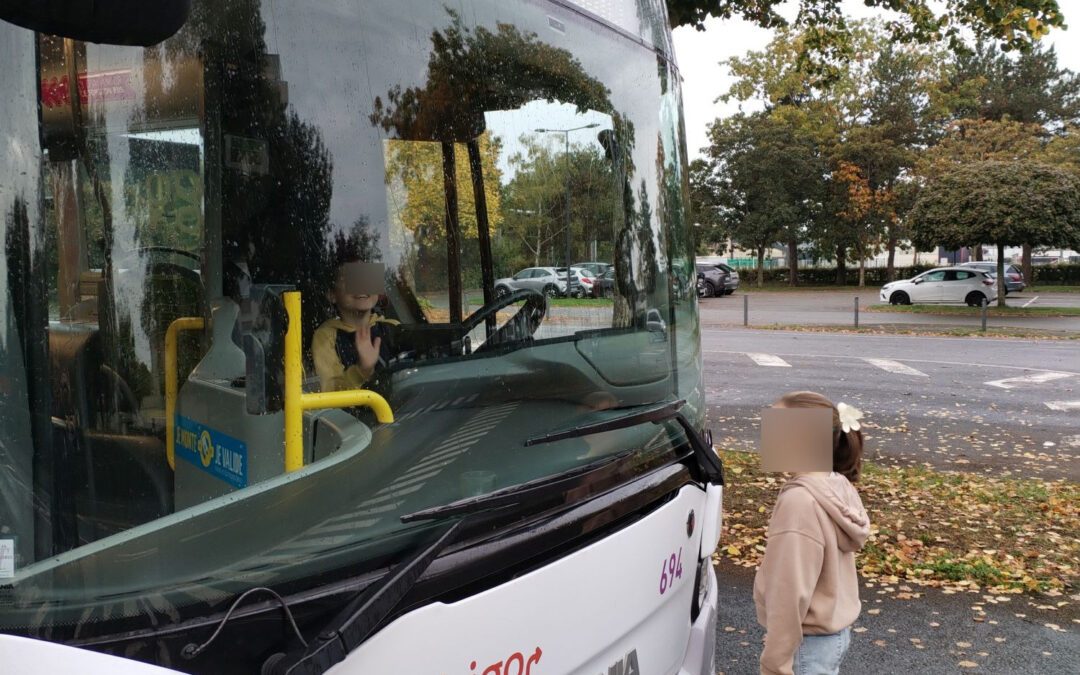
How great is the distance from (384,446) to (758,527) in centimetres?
484

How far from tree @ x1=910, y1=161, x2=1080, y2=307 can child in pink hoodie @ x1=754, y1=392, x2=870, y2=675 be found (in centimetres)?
2834

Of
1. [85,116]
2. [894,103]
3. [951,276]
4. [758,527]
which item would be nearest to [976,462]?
[758,527]

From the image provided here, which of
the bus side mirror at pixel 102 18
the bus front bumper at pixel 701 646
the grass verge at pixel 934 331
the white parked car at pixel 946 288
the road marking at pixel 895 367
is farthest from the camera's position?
the white parked car at pixel 946 288

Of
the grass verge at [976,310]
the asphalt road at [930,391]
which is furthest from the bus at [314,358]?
the grass verge at [976,310]

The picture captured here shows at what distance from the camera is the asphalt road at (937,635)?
14.3 ft

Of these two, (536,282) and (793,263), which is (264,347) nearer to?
(536,282)

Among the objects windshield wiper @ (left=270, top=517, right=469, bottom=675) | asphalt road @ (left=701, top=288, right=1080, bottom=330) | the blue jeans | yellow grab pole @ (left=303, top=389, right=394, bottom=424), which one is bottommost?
asphalt road @ (left=701, top=288, right=1080, bottom=330)

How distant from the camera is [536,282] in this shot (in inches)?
97.7

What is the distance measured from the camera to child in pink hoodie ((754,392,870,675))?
2.69m

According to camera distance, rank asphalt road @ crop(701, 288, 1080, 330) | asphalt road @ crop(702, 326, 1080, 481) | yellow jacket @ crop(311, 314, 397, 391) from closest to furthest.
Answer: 1. yellow jacket @ crop(311, 314, 397, 391)
2. asphalt road @ crop(702, 326, 1080, 481)
3. asphalt road @ crop(701, 288, 1080, 330)

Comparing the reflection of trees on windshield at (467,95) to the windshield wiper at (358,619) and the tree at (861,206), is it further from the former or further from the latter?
the tree at (861,206)

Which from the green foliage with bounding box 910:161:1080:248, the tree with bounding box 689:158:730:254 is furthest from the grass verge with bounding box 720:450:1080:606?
the tree with bounding box 689:158:730:254

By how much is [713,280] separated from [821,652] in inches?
1400

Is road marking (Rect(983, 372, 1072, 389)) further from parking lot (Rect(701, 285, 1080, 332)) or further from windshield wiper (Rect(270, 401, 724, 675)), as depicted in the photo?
windshield wiper (Rect(270, 401, 724, 675))
